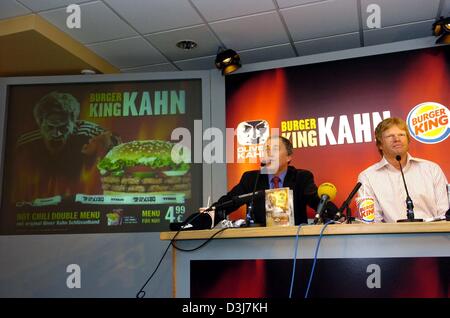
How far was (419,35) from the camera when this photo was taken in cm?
394

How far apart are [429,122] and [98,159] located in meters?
2.91

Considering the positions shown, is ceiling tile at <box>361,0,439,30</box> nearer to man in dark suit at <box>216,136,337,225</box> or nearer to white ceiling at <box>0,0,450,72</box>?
white ceiling at <box>0,0,450,72</box>

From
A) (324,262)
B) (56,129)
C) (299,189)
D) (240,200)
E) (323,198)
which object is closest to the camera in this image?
(324,262)

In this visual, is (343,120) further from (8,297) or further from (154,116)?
(8,297)

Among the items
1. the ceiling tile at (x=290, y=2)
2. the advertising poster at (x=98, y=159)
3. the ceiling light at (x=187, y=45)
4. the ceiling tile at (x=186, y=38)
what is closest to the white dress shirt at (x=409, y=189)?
the ceiling tile at (x=290, y=2)

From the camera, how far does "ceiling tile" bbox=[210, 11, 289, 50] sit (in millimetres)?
3639

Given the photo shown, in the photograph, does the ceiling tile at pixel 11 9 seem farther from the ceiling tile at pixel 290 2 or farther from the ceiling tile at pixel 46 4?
the ceiling tile at pixel 290 2

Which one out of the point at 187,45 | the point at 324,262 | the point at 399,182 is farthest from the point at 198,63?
the point at 324,262

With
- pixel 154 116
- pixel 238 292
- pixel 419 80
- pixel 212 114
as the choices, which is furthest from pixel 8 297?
pixel 419 80

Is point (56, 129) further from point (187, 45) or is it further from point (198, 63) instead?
point (198, 63)

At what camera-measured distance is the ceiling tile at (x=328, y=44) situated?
3969 millimetres

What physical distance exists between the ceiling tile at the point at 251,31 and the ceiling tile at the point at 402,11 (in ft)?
2.45

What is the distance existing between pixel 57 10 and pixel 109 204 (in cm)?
170

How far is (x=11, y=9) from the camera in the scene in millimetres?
3430
